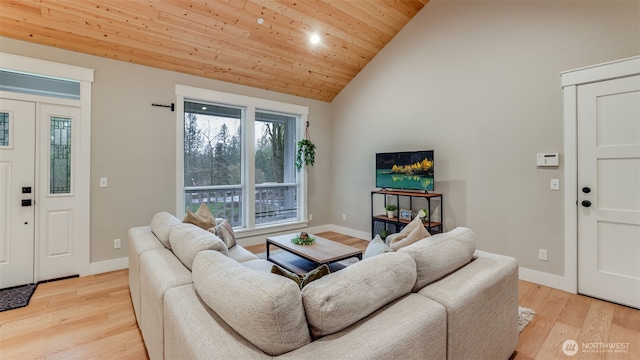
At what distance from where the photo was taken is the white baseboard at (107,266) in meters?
3.31

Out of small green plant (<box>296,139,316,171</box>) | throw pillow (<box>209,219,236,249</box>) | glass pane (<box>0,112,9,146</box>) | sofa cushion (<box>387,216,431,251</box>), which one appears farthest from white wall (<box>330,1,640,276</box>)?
glass pane (<box>0,112,9,146</box>)

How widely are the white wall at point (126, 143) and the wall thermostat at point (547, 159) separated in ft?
14.2

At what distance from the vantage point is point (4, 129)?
2.85 meters

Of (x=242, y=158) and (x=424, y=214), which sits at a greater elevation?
(x=242, y=158)

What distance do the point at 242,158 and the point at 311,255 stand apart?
2.49m

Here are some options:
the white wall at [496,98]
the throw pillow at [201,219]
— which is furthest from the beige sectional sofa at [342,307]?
the white wall at [496,98]

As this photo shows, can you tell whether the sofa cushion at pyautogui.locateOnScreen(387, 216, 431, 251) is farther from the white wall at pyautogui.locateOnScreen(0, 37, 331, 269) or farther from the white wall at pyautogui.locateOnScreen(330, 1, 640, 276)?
the white wall at pyautogui.locateOnScreen(0, 37, 331, 269)

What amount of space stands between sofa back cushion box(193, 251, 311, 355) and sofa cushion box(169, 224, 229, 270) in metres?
0.52

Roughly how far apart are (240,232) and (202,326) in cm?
354

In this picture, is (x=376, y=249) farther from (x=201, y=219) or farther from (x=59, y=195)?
(x=59, y=195)

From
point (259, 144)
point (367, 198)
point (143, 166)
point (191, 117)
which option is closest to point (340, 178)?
point (367, 198)

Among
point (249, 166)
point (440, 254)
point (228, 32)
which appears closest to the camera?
point (440, 254)


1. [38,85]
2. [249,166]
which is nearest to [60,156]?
[38,85]

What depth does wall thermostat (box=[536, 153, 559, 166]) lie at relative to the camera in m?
2.92
